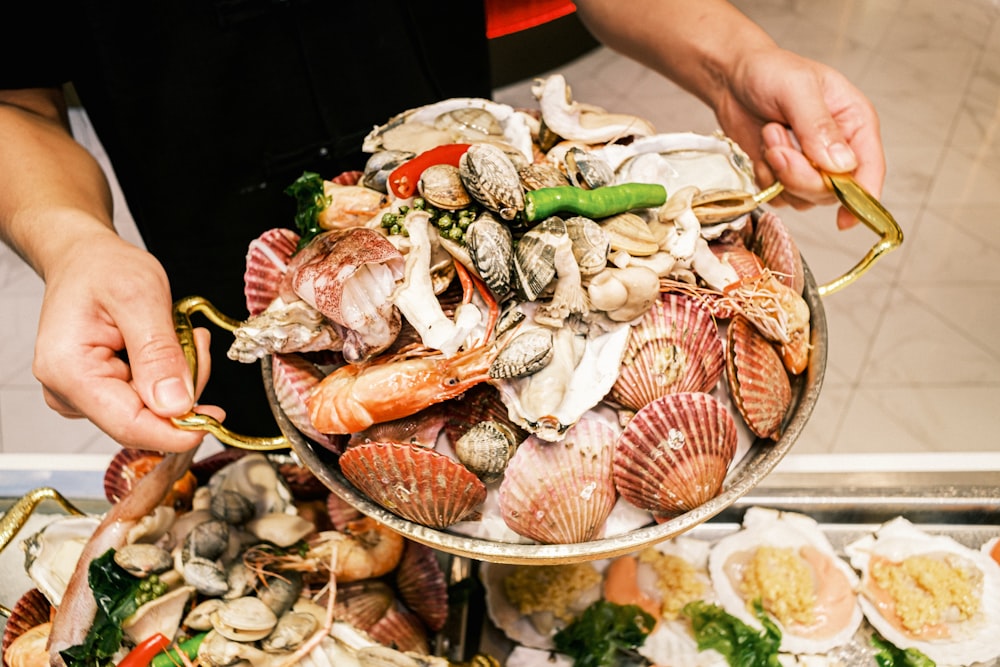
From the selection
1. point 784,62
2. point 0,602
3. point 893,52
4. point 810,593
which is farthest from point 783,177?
point 893,52

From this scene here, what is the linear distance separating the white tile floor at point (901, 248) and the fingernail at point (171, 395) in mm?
1429

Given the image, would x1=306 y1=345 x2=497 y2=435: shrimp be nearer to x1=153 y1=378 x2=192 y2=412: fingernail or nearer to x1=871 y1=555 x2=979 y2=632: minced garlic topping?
x1=153 y1=378 x2=192 y2=412: fingernail

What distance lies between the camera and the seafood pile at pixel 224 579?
77 cm

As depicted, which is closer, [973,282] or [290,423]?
[290,423]

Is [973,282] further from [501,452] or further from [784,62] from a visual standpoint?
[501,452]

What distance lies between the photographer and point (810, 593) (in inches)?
37.2

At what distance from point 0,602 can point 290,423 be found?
2.07ft

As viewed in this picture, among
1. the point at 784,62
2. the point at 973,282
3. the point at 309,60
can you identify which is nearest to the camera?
the point at 784,62

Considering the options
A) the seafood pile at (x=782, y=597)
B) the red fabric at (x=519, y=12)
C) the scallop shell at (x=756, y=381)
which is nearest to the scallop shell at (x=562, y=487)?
the scallop shell at (x=756, y=381)

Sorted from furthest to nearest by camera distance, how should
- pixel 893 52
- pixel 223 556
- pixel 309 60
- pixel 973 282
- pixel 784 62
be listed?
pixel 893 52 → pixel 973 282 → pixel 309 60 → pixel 784 62 → pixel 223 556

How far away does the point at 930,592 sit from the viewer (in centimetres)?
94

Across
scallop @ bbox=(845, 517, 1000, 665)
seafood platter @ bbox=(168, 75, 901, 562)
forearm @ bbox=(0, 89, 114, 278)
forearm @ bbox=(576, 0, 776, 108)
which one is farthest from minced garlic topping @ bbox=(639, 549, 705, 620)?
forearm @ bbox=(0, 89, 114, 278)

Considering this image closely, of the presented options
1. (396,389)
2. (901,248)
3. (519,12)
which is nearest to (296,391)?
(396,389)

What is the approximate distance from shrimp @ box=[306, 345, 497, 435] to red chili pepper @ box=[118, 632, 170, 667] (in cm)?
35
